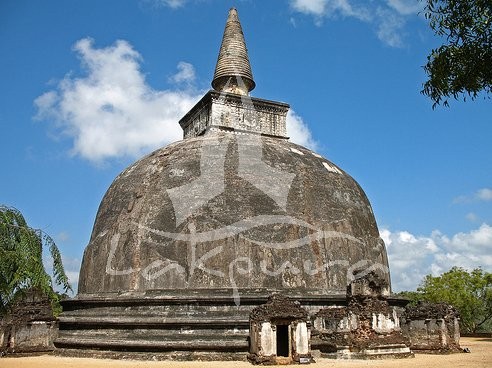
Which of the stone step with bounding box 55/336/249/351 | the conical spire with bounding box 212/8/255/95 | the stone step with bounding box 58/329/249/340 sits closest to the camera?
the stone step with bounding box 55/336/249/351

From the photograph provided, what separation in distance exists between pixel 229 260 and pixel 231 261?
0.18 feet

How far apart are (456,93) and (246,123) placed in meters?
12.7

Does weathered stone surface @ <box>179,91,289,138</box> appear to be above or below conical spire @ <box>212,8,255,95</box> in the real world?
below

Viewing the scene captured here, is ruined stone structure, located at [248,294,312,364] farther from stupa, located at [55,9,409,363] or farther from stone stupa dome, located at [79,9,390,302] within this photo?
stone stupa dome, located at [79,9,390,302]

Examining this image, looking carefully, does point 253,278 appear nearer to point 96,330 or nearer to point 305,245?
point 305,245

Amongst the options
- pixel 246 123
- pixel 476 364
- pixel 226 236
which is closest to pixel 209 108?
pixel 246 123

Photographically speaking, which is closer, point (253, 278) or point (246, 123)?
point (253, 278)

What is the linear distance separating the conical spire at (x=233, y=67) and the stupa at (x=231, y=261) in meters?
4.81

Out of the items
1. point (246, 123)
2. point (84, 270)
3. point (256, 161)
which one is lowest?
point (84, 270)

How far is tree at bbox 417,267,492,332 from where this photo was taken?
92.9ft

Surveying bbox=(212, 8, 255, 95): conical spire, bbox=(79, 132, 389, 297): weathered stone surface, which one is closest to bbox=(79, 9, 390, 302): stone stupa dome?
bbox=(79, 132, 389, 297): weathered stone surface

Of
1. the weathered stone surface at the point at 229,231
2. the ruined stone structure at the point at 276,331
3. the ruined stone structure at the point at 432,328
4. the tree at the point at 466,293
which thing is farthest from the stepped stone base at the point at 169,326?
the tree at the point at 466,293

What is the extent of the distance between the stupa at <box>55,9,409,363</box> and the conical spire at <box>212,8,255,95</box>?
481 cm

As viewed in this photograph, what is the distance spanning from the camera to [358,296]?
1245cm
